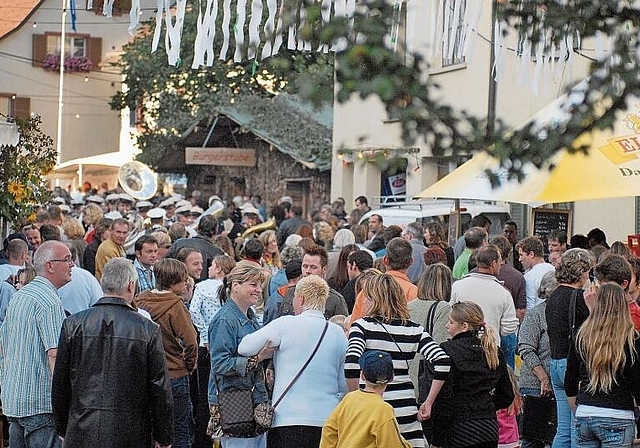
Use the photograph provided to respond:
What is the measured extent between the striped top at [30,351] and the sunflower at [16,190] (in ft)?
16.8

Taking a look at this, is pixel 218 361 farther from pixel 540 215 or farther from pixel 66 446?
pixel 540 215

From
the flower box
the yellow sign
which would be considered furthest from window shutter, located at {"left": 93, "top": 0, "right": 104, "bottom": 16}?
the flower box

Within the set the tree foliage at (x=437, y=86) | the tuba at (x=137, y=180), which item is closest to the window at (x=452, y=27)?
the tree foliage at (x=437, y=86)

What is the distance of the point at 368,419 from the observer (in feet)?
21.0

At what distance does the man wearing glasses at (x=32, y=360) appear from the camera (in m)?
7.29

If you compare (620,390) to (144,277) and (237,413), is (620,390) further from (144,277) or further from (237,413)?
(144,277)

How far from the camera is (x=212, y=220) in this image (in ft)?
44.2

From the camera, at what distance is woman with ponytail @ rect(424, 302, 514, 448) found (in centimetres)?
757

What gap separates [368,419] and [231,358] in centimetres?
145

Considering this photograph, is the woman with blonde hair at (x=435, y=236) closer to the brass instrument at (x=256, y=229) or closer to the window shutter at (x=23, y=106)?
the brass instrument at (x=256, y=229)

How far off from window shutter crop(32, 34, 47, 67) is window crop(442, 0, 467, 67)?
170ft

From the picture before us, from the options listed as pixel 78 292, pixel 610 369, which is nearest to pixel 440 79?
pixel 610 369

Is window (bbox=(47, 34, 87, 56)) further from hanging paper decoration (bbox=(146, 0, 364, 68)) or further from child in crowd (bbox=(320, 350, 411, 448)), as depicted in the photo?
hanging paper decoration (bbox=(146, 0, 364, 68))

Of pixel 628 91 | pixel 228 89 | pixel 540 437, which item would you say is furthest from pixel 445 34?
pixel 228 89
